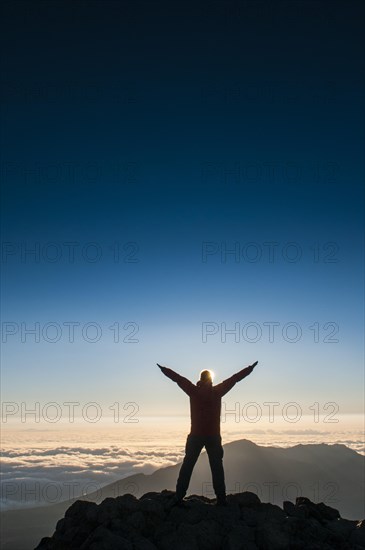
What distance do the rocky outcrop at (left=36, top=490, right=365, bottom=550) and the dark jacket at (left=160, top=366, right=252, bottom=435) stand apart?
2788 millimetres

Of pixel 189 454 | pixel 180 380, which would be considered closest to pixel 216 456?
pixel 189 454

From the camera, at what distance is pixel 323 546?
17359mm

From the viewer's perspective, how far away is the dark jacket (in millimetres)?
18625

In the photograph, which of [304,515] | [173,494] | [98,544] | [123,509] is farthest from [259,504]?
[98,544]

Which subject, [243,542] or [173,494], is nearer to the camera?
[243,542]

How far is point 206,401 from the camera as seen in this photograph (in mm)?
18672

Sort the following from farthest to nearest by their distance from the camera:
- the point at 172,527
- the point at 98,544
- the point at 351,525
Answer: the point at 351,525 → the point at 172,527 → the point at 98,544

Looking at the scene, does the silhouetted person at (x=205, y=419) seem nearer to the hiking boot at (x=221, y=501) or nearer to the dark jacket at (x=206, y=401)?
the dark jacket at (x=206, y=401)

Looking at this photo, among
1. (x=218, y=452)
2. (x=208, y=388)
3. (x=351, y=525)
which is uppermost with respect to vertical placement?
(x=208, y=388)

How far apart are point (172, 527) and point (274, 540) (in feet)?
10.6

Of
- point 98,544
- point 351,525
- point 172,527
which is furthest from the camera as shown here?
point 351,525

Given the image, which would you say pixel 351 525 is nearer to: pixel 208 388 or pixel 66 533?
pixel 208 388

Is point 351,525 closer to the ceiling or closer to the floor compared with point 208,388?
closer to the floor

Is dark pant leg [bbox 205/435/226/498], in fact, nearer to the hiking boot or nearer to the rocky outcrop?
A: the hiking boot
